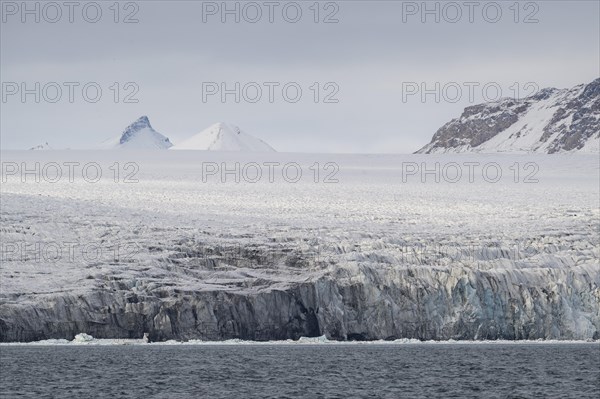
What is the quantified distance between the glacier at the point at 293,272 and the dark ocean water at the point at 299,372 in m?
1.42

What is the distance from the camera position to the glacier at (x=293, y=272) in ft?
183

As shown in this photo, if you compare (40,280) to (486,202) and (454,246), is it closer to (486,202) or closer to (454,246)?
(454,246)

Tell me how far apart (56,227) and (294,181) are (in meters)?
29.3

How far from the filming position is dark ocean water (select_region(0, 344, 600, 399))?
38094mm

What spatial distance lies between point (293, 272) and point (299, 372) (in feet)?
49.2

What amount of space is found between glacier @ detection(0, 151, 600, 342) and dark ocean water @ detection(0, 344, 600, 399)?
1.42 meters

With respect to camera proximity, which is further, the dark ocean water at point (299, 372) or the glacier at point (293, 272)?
the glacier at point (293, 272)

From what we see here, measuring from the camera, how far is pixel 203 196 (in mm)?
76938

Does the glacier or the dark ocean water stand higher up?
the glacier

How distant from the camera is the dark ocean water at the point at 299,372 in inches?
1500

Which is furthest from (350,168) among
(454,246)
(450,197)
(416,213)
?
(454,246)

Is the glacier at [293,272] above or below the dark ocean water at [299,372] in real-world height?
above

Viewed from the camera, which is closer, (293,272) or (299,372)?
(299,372)

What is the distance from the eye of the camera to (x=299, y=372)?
4500 centimetres
